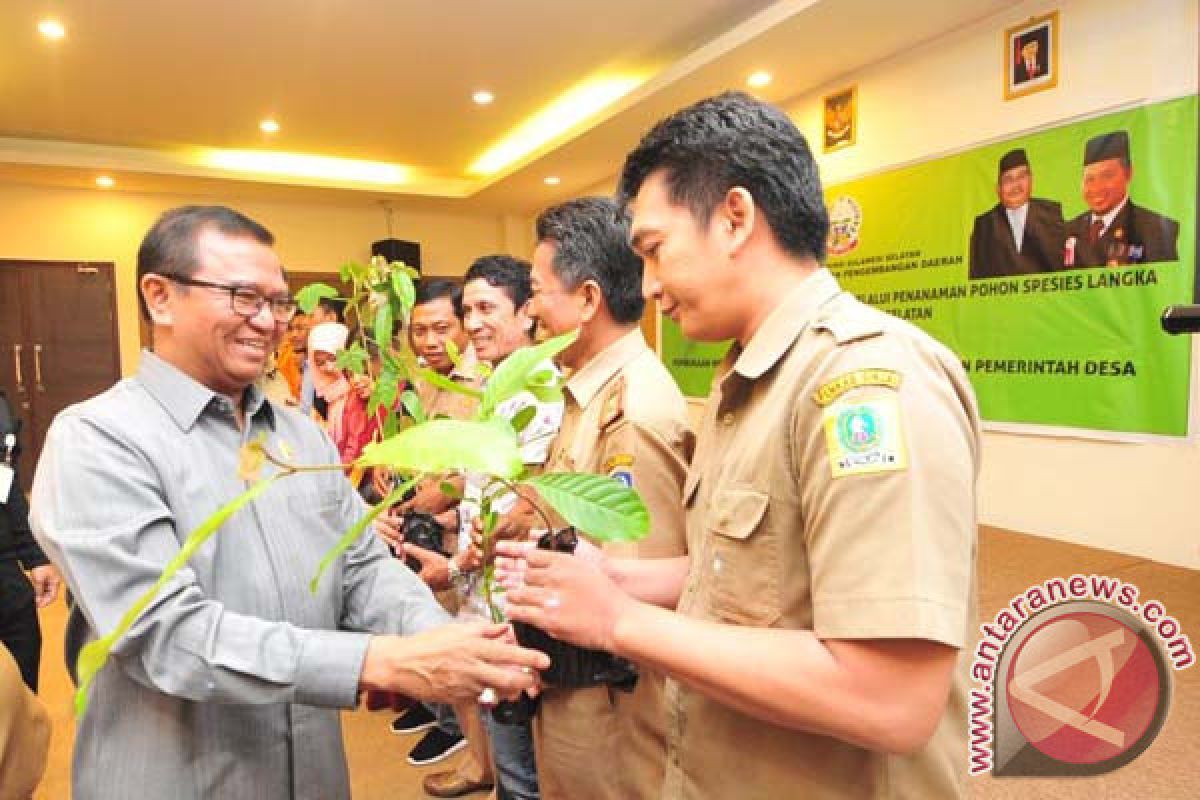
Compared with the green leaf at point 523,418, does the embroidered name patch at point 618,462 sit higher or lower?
lower

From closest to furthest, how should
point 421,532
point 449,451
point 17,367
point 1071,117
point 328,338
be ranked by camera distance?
point 449,451 → point 421,532 → point 1071,117 → point 328,338 → point 17,367

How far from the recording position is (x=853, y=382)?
71 centimetres

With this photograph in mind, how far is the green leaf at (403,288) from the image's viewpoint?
Answer: 1.74 meters

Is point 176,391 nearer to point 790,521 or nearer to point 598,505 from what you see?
point 598,505

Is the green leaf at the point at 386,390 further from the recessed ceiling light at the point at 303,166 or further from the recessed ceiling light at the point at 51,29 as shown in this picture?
the recessed ceiling light at the point at 303,166

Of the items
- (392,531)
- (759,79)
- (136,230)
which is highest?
(759,79)

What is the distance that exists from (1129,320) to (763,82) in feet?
8.45

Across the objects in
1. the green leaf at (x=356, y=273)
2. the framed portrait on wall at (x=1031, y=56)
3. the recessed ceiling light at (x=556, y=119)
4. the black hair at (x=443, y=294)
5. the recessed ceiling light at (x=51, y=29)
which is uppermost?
the recessed ceiling light at (x=556, y=119)

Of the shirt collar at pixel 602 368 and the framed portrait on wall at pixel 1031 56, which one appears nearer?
the shirt collar at pixel 602 368

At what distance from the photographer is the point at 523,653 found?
0.94 m

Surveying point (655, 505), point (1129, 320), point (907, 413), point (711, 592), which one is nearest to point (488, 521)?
point (711, 592)

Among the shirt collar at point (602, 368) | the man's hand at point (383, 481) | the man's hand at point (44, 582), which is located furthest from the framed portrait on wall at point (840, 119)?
the man's hand at point (44, 582)

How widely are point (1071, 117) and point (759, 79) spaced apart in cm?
188

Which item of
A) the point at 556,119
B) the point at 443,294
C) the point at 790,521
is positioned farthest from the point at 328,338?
the point at 556,119
